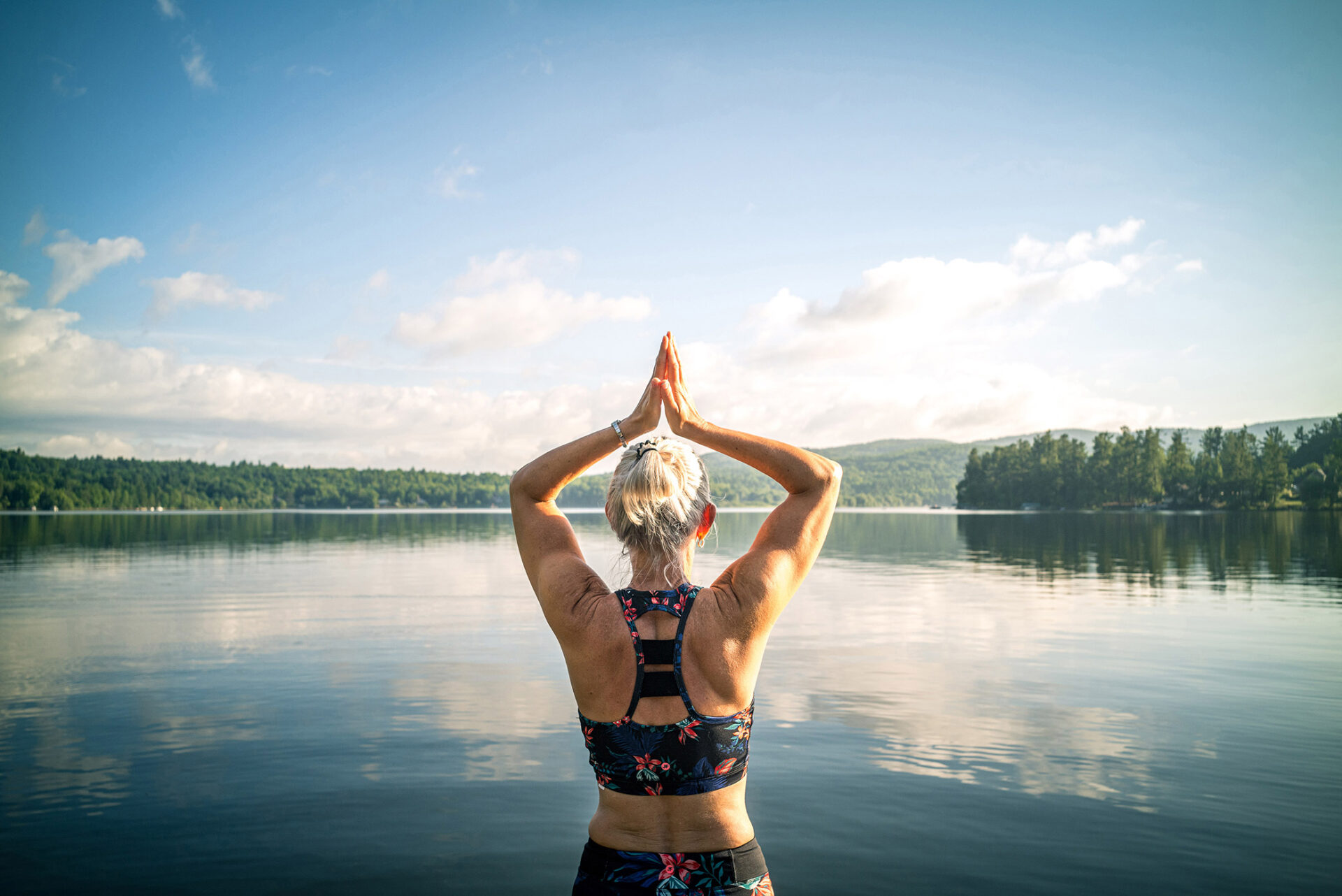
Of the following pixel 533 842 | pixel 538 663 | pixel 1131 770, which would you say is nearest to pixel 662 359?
pixel 533 842

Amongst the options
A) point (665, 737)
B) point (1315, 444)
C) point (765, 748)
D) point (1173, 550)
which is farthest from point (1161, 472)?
point (665, 737)

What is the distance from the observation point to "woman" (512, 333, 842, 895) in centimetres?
284

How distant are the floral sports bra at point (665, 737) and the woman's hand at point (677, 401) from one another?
2.11 feet

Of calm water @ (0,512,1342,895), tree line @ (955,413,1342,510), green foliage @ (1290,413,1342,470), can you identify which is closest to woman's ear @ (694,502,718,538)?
calm water @ (0,512,1342,895)

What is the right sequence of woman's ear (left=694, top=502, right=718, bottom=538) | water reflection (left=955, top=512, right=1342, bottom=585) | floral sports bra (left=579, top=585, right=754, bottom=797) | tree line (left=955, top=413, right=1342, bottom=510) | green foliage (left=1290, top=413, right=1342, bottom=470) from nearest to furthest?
floral sports bra (left=579, top=585, right=754, bottom=797) < woman's ear (left=694, top=502, right=718, bottom=538) < water reflection (left=955, top=512, right=1342, bottom=585) < tree line (left=955, top=413, right=1342, bottom=510) < green foliage (left=1290, top=413, right=1342, bottom=470)

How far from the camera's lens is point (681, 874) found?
2.92 metres

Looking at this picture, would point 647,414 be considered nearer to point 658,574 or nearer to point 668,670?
point 658,574

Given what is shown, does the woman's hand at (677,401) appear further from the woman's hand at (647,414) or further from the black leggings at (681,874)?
the black leggings at (681,874)

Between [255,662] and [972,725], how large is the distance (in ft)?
39.8

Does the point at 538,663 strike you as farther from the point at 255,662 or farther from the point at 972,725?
the point at 972,725

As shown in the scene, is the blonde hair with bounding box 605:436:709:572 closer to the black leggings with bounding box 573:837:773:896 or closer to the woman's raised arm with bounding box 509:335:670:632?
the woman's raised arm with bounding box 509:335:670:632

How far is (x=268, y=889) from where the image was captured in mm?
6438

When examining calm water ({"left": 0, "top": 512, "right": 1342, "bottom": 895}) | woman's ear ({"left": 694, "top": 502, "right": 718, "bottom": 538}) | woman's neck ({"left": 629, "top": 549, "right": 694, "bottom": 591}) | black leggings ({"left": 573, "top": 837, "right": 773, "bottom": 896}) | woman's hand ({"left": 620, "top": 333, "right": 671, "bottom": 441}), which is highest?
woman's hand ({"left": 620, "top": 333, "right": 671, "bottom": 441})

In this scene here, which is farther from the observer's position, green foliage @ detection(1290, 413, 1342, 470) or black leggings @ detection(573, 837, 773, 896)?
green foliage @ detection(1290, 413, 1342, 470)
